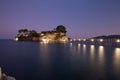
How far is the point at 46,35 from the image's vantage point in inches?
5846

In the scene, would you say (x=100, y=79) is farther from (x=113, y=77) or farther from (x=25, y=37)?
(x=25, y=37)

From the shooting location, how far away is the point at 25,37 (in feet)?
557

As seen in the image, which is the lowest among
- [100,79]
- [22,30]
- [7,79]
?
[100,79]

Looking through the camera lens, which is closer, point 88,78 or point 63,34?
point 88,78

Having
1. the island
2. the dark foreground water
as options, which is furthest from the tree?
the dark foreground water

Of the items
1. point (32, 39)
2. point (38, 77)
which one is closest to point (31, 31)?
point (32, 39)

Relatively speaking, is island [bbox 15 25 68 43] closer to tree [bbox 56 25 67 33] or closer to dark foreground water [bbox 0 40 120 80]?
tree [bbox 56 25 67 33]

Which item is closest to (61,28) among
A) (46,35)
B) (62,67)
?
(46,35)

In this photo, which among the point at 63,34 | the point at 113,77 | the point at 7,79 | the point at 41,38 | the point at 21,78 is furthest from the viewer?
the point at 41,38

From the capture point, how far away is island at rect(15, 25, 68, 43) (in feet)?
464

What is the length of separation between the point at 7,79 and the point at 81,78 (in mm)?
8619

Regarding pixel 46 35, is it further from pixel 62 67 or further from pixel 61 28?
pixel 62 67

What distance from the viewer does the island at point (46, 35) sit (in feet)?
464

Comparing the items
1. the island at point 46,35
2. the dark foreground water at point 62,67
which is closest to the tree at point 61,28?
the island at point 46,35
